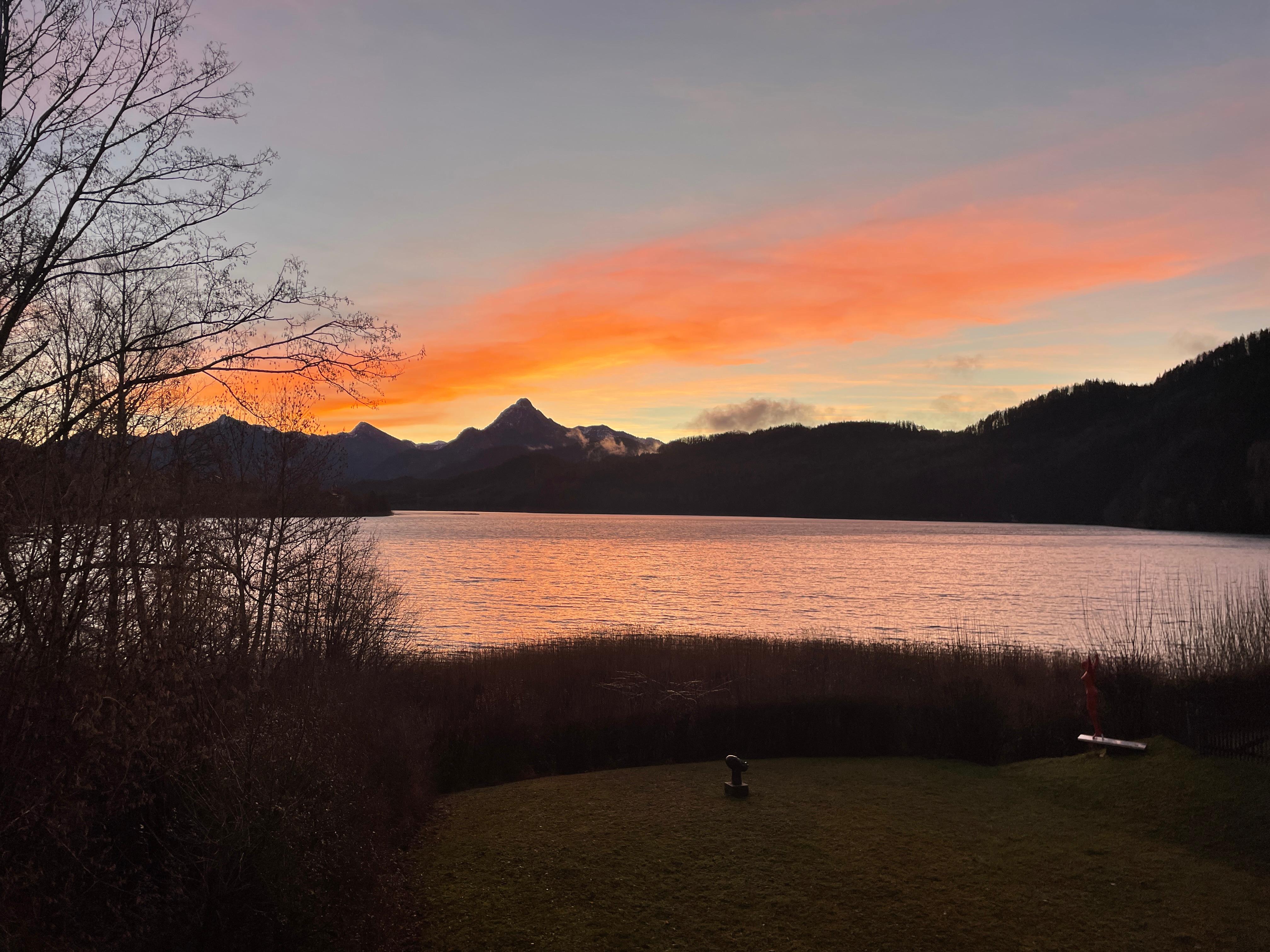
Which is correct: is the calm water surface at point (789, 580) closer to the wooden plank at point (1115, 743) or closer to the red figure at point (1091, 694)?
the red figure at point (1091, 694)

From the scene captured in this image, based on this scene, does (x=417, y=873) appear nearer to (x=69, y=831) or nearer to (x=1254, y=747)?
(x=69, y=831)

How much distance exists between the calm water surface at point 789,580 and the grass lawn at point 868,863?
27.8 metres

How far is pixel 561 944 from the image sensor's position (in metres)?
7.44

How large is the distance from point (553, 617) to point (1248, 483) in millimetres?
145896

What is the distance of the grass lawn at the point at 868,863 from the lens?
771cm

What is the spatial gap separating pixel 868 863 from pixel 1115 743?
6.06m

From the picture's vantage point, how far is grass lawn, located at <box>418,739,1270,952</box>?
7711mm

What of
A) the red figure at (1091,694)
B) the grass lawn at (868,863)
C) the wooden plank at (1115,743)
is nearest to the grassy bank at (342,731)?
the grass lawn at (868,863)

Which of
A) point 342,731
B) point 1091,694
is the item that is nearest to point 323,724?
point 342,731

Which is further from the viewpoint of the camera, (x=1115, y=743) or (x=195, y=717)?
(x=1115, y=743)

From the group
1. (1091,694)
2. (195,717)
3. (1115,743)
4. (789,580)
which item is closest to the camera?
(195,717)

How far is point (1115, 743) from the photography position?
12750mm

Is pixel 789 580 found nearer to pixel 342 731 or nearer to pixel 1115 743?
pixel 1115 743

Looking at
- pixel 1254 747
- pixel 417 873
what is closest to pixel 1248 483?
pixel 1254 747
